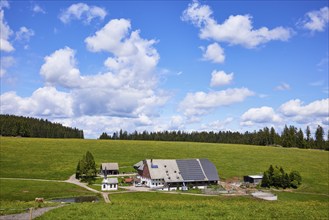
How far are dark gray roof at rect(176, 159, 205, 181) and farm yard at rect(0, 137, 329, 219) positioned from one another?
858 centimetres

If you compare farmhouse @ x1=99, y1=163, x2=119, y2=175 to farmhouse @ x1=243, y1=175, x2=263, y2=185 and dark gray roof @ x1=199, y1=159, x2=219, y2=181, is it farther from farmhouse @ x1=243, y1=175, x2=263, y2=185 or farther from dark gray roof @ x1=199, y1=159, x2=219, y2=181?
farmhouse @ x1=243, y1=175, x2=263, y2=185

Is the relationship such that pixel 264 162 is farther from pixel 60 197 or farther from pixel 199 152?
pixel 60 197

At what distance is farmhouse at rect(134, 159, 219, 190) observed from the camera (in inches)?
3344

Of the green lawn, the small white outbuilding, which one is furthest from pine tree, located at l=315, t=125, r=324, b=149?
the green lawn

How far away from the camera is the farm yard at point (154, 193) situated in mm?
34312

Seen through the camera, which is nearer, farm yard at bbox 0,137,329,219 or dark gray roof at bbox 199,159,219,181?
farm yard at bbox 0,137,329,219

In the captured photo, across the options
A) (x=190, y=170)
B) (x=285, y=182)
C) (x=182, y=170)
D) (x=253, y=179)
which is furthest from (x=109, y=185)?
(x=285, y=182)

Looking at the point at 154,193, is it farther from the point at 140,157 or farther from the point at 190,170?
the point at 140,157

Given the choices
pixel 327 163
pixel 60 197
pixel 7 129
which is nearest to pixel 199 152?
pixel 327 163

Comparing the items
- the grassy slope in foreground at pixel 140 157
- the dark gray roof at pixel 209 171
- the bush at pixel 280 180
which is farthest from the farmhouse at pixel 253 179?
the dark gray roof at pixel 209 171

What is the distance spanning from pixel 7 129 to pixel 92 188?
129 metres

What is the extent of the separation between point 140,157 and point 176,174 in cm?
3176

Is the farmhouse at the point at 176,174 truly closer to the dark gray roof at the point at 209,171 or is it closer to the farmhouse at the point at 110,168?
the dark gray roof at the point at 209,171

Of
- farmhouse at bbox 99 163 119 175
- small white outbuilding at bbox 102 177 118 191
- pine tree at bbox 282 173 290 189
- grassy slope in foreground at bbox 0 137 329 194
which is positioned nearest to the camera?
small white outbuilding at bbox 102 177 118 191
